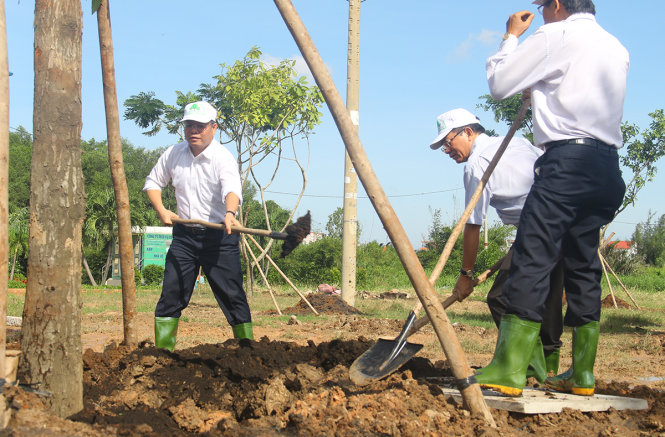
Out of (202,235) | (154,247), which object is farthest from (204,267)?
(154,247)

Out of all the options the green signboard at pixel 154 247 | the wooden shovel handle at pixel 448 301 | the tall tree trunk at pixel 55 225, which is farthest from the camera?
the green signboard at pixel 154 247

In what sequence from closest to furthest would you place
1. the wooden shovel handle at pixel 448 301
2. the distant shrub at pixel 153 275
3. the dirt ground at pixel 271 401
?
the dirt ground at pixel 271 401 → the wooden shovel handle at pixel 448 301 → the distant shrub at pixel 153 275

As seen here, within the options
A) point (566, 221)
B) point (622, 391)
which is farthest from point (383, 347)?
point (622, 391)

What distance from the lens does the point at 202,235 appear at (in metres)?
4.48

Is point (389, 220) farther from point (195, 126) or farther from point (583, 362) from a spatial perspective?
point (195, 126)

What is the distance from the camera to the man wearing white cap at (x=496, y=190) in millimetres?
3703

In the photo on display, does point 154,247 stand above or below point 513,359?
above

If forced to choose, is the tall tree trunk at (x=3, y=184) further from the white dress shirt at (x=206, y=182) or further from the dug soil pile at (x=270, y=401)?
the white dress shirt at (x=206, y=182)

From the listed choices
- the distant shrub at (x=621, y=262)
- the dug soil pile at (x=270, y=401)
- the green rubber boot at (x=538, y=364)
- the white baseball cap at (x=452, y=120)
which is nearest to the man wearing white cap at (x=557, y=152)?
the dug soil pile at (x=270, y=401)

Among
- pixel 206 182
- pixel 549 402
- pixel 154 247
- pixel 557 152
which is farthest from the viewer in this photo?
pixel 154 247

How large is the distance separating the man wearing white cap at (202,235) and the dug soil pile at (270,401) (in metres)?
0.40

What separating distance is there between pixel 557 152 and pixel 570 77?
36 centimetres

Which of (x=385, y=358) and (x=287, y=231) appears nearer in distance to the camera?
(x=385, y=358)

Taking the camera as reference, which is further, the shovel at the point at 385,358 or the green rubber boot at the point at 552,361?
the green rubber boot at the point at 552,361
